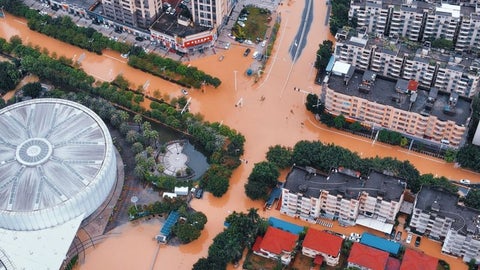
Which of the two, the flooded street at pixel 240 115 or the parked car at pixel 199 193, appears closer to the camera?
the flooded street at pixel 240 115

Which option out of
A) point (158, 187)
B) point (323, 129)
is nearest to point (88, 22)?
point (158, 187)

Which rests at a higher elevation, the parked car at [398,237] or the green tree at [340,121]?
the green tree at [340,121]

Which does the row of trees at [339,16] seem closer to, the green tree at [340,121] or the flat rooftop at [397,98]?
the flat rooftop at [397,98]

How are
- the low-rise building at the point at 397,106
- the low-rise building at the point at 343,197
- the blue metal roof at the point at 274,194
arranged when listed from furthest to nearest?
the low-rise building at the point at 397,106
the blue metal roof at the point at 274,194
the low-rise building at the point at 343,197

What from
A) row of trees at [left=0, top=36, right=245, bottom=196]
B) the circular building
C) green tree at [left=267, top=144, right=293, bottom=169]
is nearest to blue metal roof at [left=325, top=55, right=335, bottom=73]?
green tree at [left=267, top=144, right=293, bottom=169]

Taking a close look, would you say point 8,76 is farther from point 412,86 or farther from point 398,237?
point 398,237

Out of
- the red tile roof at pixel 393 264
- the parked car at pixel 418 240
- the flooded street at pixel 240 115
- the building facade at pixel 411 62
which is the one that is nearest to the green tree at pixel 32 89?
the flooded street at pixel 240 115

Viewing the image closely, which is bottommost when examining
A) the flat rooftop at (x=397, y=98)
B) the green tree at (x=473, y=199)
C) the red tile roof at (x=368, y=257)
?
the red tile roof at (x=368, y=257)
